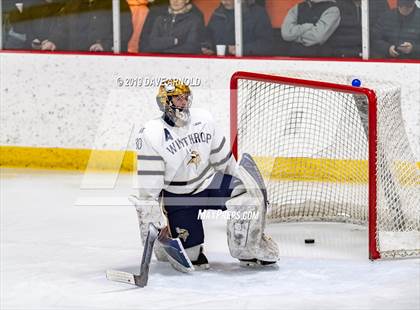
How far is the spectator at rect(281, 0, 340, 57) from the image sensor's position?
7.84 meters

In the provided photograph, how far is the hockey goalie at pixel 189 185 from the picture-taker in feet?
18.7

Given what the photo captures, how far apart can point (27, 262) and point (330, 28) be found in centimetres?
270

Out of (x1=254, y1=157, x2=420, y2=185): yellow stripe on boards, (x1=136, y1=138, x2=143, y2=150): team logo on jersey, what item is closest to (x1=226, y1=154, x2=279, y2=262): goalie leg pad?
(x1=136, y1=138, x2=143, y2=150): team logo on jersey

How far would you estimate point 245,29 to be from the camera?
8.14 meters

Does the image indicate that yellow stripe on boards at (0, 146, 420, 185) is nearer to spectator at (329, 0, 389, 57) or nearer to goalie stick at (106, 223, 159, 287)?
Answer: spectator at (329, 0, 389, 57)

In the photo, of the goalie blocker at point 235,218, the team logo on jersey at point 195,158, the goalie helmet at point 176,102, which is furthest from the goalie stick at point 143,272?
the goalie helmet at point 176,102

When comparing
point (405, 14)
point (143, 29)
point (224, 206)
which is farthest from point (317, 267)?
point (143, 29)

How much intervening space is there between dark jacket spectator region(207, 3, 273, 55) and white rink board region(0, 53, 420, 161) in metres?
0.13

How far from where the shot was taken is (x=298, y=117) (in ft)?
24.1

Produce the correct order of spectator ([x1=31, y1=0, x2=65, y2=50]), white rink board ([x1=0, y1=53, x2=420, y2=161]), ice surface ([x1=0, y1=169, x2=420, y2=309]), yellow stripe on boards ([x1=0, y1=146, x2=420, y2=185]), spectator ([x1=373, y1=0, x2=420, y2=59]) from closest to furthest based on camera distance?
1. ice surface ([x1=0, y1=169, x2=420, y2=309])
2. yellow stripe on boards ([x1=0, y1=146, x2=420, y2=185])
3. spectator ([x1=373, y1=0, x2=420, y2=59])
4. white rink board ([x1=0, y1=53, x2=420, y2=161])
5. spectator ([x1=31, y1=0, x2=65, y2=50])

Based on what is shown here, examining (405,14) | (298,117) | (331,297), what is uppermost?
(405,14)

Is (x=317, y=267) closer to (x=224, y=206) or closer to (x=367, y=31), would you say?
(x=224, y=206)

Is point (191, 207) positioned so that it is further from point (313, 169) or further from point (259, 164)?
point (313, 169)

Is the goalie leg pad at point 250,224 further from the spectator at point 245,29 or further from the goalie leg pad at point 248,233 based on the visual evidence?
the spectator at point 245,29
